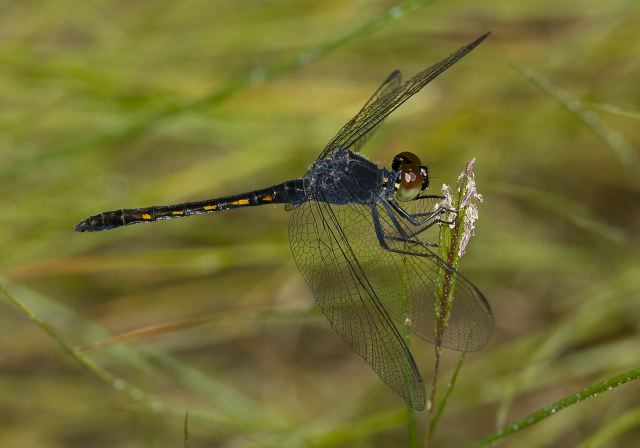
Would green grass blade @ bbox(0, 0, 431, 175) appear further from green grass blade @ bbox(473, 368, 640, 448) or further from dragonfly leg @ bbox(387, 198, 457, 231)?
green grass blade @ bbox(473, 368, 640, 448)

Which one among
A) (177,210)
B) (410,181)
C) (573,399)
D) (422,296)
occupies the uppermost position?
(177,210)

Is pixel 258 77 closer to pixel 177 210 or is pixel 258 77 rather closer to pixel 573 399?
pixel 177 210

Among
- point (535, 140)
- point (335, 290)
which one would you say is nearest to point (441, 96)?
point (535, 140)

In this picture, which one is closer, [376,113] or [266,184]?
[376,113]

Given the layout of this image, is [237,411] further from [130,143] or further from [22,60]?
[22,60]

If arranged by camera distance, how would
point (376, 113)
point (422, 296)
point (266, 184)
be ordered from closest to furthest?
1. point (422, 296)
2. point (376, 113)
3. point (266, 184)

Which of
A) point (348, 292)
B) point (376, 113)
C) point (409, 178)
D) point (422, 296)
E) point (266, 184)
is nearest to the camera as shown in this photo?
point (422, 296)

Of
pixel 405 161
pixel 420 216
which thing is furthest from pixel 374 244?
pixel 405 161
